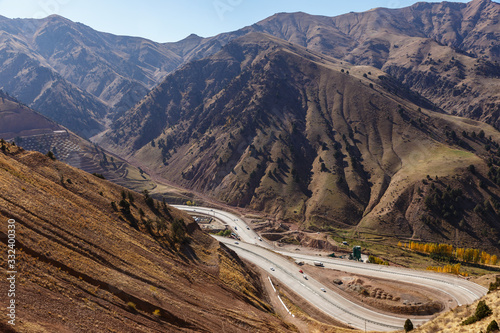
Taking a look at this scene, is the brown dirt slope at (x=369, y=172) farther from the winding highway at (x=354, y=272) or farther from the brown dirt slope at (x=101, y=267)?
the brown dirt slope at (x=101, y=267)

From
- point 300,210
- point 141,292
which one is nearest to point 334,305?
point 141,292

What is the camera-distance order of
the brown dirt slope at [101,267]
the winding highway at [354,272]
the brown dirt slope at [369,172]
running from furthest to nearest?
the brown dirt slope at [369,172]
the winding highway at [354,272]
the brown dirt slope at [101,267]

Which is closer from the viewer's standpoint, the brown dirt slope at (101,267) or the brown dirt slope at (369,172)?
the brown dirt slope at (101,267)

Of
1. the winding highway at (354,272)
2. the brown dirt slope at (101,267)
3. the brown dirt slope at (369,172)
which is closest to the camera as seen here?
the brown dirt slope at (101,267)

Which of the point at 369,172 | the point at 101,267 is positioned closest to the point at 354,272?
the point at 101,267

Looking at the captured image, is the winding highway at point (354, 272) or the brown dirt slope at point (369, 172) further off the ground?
the brown dirt slope at point (369, 172)

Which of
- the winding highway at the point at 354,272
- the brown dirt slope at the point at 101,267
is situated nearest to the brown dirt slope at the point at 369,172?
the winding highway at the point at 354,272

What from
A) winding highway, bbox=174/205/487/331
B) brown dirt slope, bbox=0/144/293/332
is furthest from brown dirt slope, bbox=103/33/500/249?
brown dirt slope, bbox=0/144/293/332
